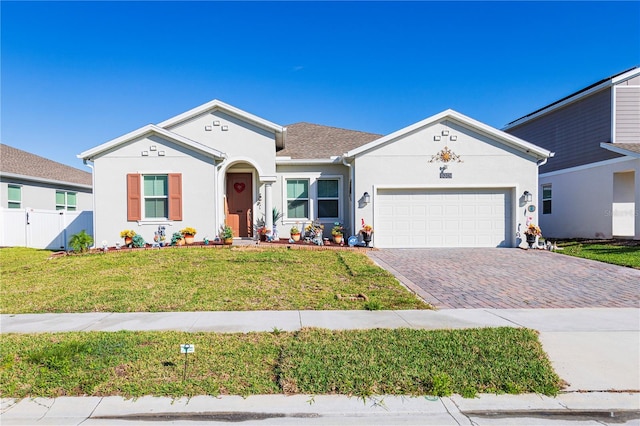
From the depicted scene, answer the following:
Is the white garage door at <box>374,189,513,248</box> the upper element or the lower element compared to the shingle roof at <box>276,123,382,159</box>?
lower

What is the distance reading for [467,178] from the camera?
1355 centimetres

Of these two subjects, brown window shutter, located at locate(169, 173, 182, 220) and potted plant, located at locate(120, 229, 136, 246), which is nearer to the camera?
potted plant, located at locate(120, 229, 136, 246)

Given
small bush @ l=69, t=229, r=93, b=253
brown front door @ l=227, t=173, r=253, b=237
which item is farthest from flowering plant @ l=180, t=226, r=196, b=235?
small bush @ l=69, t=229, r=93, b=253

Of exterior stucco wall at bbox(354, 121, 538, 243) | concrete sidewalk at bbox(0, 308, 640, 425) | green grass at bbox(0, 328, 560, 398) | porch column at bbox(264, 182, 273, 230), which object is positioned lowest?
concrete sidewalk at bbox(0, 308, 640, 425)

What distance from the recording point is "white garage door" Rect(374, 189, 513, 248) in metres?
13.6

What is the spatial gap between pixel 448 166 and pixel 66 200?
2016cm

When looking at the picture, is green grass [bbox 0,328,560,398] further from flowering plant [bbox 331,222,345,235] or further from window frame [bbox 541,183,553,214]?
window frame [bbox 541,183,553,214]

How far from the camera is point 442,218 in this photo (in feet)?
44.8

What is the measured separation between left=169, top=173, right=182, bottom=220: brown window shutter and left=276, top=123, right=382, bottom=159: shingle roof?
4.21m

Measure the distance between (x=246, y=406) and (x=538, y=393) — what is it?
2.82 meters

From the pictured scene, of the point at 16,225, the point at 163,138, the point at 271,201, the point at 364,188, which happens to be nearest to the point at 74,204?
the point at 16,225

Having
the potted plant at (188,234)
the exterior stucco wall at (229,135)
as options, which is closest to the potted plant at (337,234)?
the exterior stucco wall at (229,135)

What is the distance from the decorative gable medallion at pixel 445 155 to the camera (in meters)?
13.5

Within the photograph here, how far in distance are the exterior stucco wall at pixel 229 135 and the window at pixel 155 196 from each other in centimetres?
238
